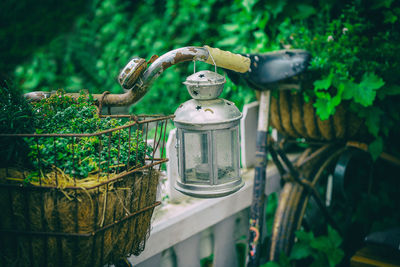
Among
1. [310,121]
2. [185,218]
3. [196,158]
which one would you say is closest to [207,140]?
[196,158]

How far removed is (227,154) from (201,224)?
0.91m

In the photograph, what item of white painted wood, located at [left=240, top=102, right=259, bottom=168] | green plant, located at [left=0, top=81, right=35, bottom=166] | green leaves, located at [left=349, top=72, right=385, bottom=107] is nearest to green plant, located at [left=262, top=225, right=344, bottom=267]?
white painted wood, located at [left=240, top=102, right=259, bottom=168]

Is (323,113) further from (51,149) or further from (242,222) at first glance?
(51,149)

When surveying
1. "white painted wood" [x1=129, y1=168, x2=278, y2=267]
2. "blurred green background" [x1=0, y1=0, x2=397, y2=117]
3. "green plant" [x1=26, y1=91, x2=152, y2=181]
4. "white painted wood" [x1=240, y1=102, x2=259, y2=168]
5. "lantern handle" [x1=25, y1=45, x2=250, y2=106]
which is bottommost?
"white painted wood" [x1=129, y1=168, x2=278, y2=267]

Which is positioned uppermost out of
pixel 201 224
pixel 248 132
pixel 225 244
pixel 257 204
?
pixel 248 132

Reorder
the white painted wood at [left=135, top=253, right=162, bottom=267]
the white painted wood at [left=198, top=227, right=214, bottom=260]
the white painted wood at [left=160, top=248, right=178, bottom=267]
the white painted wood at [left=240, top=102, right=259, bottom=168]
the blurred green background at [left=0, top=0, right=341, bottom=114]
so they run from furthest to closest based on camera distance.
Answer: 1. the blurred green background at [left=0, top=0, right=341, bottom=114]
2. the white painted wood at [left=240, top=102, right=259, bottom=168]
3. the white painted wood at [left=198, top=227, right=214, bottom=260]
4. the white painted wood at [left=160, top=248, right=178, bottom=267]
5. the white painted wood at [left=135, top=253, right=162, bottom=267]

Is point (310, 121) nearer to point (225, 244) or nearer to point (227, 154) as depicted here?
point (225, 244)

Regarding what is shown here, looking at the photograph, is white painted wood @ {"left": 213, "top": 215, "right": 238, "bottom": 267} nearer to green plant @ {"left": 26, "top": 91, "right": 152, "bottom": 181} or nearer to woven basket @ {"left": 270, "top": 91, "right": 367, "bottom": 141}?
woven basket @ {"left": 270, "top": 91, "right": 367, "bottom": 141}

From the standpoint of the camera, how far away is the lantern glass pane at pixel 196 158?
111 cm

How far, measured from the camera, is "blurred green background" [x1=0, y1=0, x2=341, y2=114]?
108 inches

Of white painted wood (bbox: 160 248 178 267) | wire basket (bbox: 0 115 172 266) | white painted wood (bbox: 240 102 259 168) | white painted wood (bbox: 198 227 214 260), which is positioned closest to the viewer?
wire basket (bbox: 0 115 172 266)

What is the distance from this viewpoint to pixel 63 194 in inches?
37.9

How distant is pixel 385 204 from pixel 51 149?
2.39m

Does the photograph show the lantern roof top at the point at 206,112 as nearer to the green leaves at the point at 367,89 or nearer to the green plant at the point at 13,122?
the green plant at the point at 13,122
